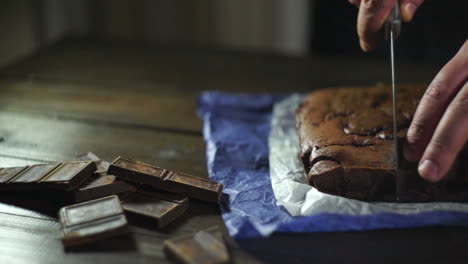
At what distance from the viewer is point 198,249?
1.24 meters

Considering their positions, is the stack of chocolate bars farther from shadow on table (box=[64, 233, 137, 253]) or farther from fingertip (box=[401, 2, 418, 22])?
fingertip (box=[401, 2, 418, 22])

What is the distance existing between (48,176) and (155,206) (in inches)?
11.5

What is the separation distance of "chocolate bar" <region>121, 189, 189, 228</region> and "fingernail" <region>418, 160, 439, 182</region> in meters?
0.58

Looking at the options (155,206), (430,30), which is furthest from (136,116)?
(430,30)

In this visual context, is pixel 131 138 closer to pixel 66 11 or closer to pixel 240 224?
pixel 240 224

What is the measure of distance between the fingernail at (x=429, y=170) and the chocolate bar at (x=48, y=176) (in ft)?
2.72

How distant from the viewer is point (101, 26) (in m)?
3.73

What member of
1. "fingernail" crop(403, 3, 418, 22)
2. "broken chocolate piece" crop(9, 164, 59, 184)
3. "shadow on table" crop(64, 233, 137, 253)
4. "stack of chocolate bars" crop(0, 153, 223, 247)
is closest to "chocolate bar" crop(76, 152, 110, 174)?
"stack of chocolate bars" crop(0, 153, 223, 247)

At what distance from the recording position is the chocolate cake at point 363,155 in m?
1.48

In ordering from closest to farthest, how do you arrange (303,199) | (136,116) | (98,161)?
(303,199), (98,161), (136,116)

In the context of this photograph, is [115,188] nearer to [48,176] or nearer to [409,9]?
[48,176]

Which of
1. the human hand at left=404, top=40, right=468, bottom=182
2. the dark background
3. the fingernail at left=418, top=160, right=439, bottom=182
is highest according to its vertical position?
the dark background

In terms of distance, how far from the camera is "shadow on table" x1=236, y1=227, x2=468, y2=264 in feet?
4.19

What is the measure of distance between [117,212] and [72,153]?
51 centimetres
